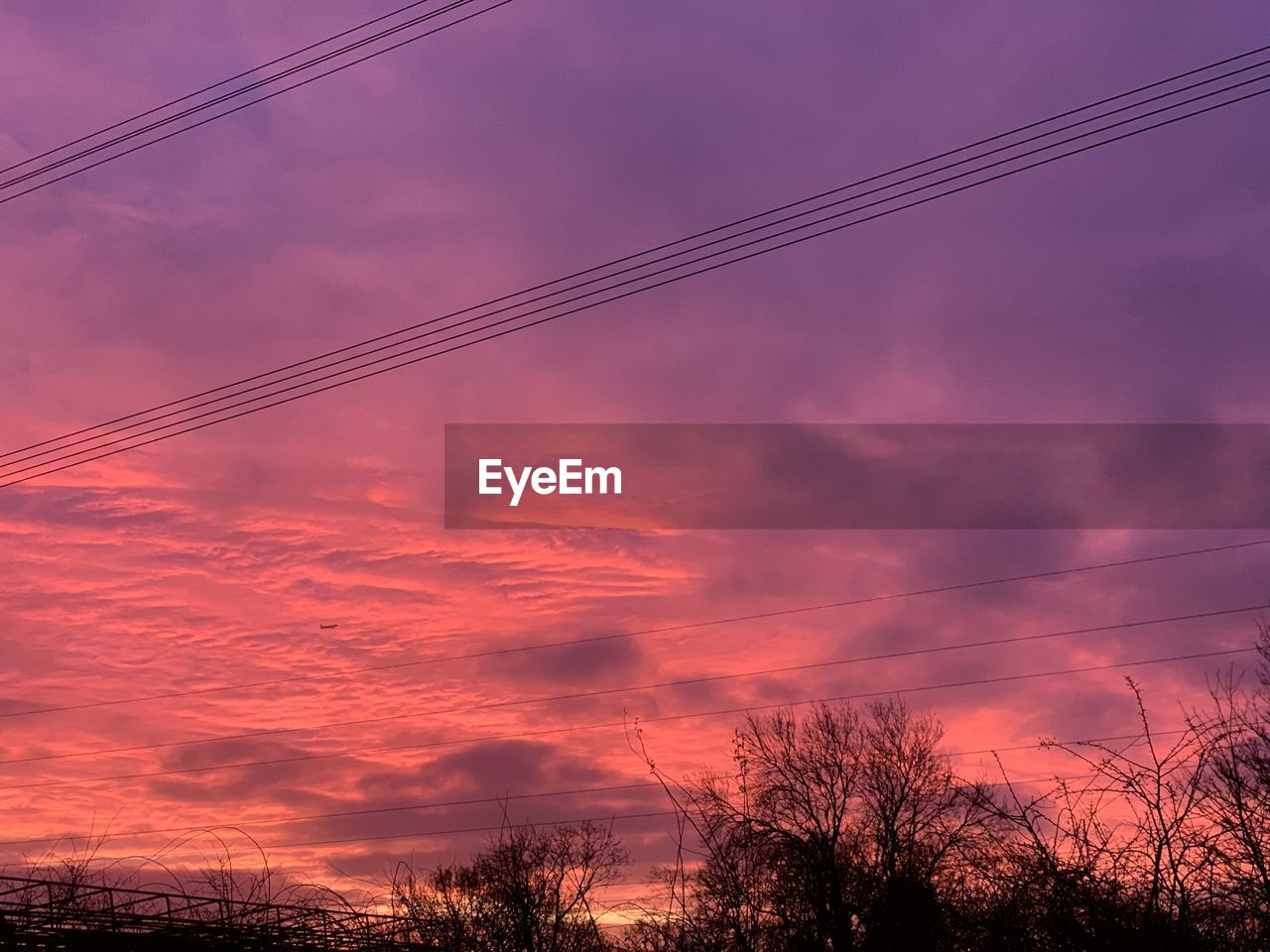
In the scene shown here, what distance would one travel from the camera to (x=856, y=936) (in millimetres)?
51375

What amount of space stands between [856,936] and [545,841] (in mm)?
21485

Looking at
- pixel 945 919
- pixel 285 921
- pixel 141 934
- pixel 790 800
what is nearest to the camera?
pixel 141 934

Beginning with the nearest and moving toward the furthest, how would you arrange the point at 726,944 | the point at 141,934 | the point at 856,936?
the point at 141,934 < the point at 726,944 < the point at 856,936

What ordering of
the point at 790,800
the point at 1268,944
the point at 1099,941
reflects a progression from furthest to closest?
1. the point at 790,800
2. the point at 1268,944
3. the point at 1099,941

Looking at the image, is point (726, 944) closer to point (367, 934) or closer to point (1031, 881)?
point (367, 934)

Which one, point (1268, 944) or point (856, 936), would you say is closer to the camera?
point (1268, 944)

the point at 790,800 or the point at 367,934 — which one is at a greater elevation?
the point at 790,800

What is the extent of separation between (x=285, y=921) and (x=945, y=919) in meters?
→ 19.5

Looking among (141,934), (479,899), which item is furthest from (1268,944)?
(479,899)

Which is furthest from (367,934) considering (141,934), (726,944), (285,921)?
(726,944)

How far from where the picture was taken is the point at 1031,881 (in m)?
16.3

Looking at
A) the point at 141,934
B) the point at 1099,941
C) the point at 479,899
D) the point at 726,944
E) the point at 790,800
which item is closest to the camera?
the point at 1099,941

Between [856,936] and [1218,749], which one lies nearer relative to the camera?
[1218,749]

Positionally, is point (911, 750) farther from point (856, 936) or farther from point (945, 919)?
point (945, 919)
